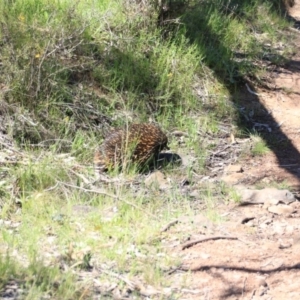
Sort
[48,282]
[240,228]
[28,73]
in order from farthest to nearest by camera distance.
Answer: [28,73] < [240,228] < [48,282]

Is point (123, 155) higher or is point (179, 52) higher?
point (179, 52)

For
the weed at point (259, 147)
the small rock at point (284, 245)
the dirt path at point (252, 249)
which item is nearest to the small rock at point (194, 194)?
the dirt path at point (252, 249)

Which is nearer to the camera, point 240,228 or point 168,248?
point 168,248

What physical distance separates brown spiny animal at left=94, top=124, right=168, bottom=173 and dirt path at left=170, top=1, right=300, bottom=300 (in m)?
0.80

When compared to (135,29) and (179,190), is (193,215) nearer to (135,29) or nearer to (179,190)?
(179,190)

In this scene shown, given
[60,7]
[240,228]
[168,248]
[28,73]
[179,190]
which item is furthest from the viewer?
[60,7]

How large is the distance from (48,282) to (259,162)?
11.9 ft

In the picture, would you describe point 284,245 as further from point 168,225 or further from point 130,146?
point 130,146

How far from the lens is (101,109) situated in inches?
293

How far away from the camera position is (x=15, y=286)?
406 centimetres

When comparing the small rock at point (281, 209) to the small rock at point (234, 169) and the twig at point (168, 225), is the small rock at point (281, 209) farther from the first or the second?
the small rock at point (234, 169)

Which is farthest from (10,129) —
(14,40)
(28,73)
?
(14,40)

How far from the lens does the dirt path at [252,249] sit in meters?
4.52

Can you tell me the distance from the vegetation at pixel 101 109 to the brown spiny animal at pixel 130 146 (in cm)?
18
